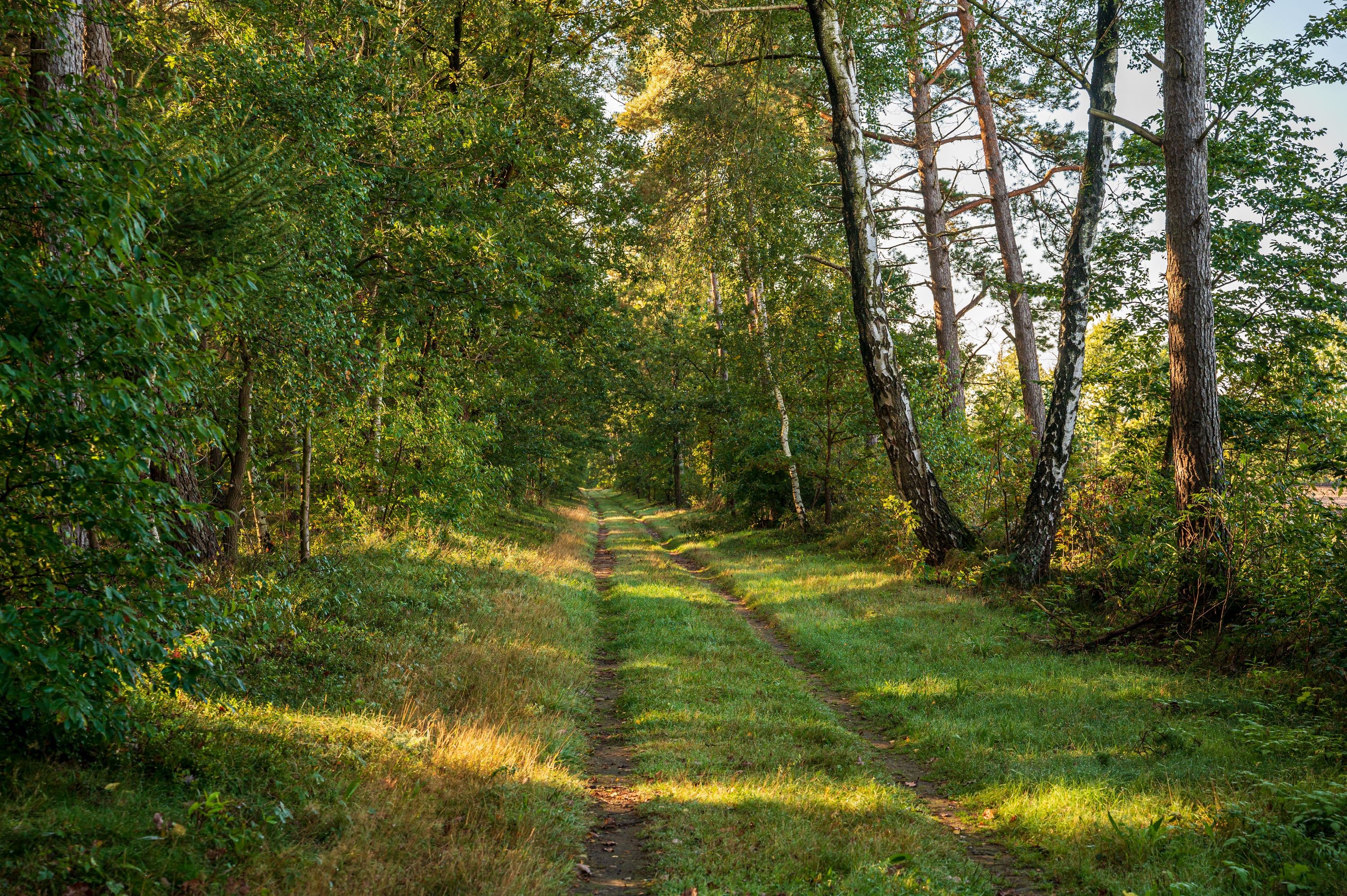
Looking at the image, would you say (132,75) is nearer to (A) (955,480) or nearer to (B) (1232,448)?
(A) (955,480)

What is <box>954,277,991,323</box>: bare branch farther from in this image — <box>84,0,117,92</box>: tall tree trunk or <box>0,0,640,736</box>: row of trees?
<box>84,0,117,92</box>: tall tree trunk

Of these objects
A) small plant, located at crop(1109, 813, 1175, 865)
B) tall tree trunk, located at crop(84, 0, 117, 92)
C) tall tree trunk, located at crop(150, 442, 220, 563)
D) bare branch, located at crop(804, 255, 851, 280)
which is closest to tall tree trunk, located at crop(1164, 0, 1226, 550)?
small plant, located at crop(1109, 813, 1175, 865)

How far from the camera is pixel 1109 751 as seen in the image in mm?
6352

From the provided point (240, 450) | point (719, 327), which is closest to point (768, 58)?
point (240, 450)

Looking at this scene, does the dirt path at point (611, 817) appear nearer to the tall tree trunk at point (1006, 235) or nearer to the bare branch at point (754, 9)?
the bare branch at point (754, 9)

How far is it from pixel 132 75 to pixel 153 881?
1196cm

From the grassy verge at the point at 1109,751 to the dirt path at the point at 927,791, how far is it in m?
0.16

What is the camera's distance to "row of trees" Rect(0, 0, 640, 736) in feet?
12.1

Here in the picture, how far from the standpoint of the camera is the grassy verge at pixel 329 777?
3807 mm

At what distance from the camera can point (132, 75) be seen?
1085 cm

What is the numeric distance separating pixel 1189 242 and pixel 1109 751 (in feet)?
24.4

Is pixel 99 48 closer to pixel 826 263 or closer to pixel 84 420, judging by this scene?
pixel 84 420

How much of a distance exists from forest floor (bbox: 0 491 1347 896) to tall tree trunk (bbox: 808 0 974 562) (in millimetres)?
3528

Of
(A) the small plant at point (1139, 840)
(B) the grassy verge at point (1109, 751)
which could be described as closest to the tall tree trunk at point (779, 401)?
(B) the grassy verge at point (1109, 751)
